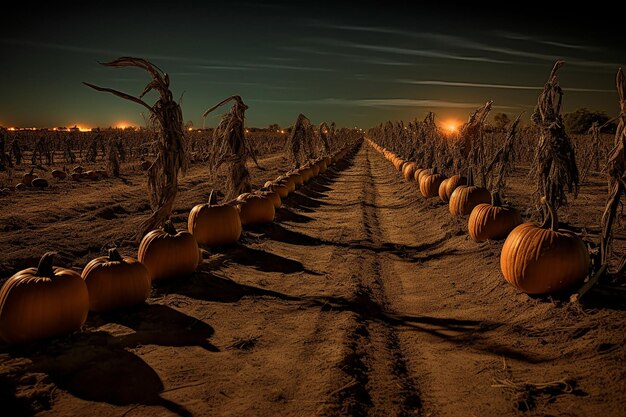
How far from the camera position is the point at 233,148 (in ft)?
40.2

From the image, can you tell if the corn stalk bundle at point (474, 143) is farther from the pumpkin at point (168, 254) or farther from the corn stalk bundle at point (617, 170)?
the pumpkin at point (168, 254)

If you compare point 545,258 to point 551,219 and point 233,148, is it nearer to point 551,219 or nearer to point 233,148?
point 551,219

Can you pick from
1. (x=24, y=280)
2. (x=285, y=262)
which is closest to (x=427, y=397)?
(x=24, y=280)

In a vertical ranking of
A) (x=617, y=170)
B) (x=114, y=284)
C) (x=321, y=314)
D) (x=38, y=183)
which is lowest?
(x=321, y=314)

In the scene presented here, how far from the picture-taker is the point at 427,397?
3854mm

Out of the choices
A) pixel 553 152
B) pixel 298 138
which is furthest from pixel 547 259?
pixel 298 138

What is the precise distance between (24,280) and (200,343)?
1991 mm

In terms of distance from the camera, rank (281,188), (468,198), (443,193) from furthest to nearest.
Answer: (281,188) → (443,193) → (468,198)

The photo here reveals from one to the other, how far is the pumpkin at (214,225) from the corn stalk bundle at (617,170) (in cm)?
654

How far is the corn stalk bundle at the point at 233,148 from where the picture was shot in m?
12.0

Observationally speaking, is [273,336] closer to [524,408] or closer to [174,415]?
[174,415]

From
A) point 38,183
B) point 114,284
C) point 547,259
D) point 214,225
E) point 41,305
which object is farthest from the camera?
point 38,183

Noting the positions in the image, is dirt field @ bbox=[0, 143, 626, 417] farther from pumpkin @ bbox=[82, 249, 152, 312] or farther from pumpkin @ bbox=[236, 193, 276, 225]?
pumpkin @ bbox=[236, 193, 276, 225]

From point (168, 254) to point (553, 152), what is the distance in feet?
19.2
